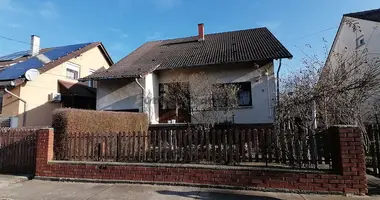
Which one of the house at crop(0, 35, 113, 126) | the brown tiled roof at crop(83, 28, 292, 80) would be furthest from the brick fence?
the house at crop(0, 35, 113, 126)

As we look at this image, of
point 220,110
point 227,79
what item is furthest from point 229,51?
point 220,110

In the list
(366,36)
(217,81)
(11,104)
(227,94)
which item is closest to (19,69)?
(11,104)

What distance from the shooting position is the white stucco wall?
13.6 meters

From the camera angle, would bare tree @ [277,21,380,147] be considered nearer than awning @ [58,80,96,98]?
Yes

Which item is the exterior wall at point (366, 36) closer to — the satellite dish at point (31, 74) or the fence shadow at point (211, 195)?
the fence shadow at point (211, 195)

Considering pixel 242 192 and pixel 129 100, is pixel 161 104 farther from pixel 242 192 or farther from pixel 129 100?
pixel 242 192

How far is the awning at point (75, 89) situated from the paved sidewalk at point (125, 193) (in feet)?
36.0

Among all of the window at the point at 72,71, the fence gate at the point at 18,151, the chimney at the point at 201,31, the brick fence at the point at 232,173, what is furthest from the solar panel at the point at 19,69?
the chimney at the point at 201,31

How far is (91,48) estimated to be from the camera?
64.2 ft

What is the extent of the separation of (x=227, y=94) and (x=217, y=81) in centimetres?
184

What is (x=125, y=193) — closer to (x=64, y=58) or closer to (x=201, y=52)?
(x=201, y=52)

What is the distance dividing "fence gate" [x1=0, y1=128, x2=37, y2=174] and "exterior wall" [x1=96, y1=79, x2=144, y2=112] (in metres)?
6.29

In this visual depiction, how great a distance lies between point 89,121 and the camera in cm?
834

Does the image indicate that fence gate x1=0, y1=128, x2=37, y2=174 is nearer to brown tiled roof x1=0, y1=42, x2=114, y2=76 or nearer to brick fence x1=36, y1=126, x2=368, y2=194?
brick fence x1=36, y1=126, x2=368, y2=194
